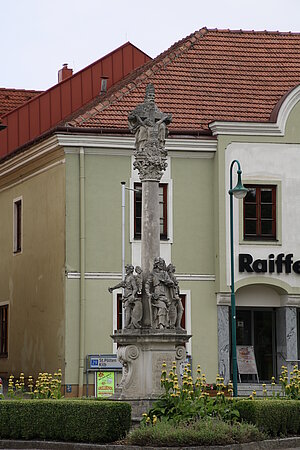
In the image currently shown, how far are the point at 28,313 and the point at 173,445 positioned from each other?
873 inches

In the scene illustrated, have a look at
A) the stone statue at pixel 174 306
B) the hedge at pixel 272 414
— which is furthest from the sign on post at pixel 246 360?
the hedge at pixel 272 414

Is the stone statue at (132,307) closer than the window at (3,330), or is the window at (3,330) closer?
the stone statue at (132,307)

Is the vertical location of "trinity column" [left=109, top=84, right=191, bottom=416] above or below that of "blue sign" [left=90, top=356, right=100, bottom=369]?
above

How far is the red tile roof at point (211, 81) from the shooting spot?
136 feet

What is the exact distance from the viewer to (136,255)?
1583 inches

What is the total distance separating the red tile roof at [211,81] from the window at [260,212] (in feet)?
7.74

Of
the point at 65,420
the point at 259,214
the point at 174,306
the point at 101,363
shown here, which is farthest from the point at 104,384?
the point at 65,420

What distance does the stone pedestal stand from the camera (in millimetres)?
25500

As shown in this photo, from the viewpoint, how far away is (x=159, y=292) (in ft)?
84.8

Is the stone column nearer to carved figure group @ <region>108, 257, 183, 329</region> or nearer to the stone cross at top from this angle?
carved figure group @ <region>108, 257, 183, 329</region>

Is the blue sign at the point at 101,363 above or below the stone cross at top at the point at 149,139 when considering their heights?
below

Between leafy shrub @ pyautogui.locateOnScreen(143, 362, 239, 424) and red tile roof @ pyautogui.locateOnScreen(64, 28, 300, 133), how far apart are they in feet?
58.8

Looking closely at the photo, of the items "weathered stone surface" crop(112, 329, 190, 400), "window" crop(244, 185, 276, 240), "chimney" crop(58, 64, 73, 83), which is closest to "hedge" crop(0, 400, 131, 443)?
"weathered stone surface" crop(112, 329, 190, 400)

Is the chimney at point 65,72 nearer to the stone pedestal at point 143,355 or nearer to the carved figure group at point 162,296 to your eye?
the carved figure group at point 162,296
